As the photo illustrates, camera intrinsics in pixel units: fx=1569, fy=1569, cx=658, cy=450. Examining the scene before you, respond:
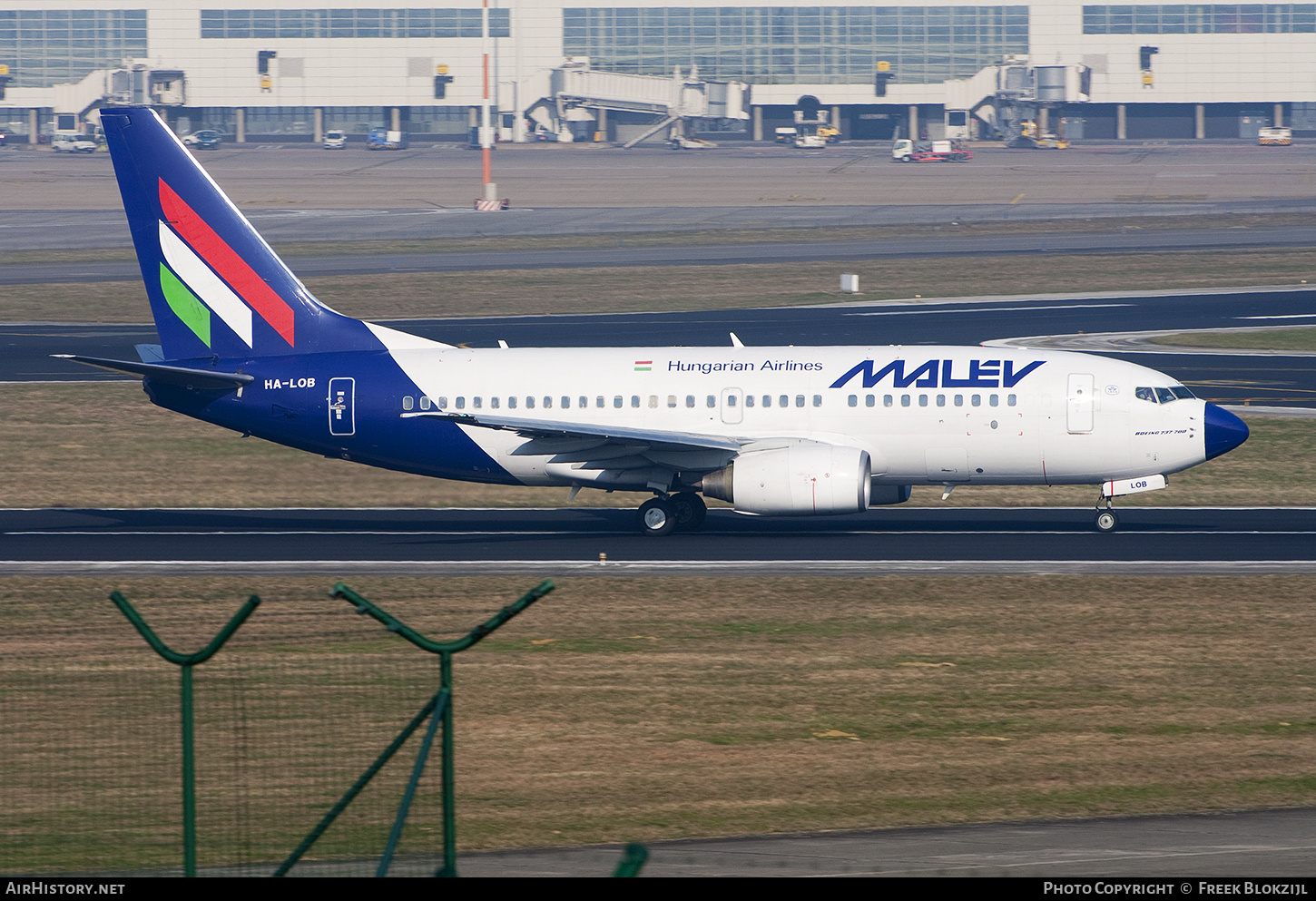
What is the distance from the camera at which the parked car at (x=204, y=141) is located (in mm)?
181250

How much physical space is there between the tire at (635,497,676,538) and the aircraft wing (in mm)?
1219

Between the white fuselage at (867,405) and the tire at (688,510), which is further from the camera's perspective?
the tire at (688,510)

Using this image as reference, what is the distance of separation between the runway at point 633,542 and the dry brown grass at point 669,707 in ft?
5.63

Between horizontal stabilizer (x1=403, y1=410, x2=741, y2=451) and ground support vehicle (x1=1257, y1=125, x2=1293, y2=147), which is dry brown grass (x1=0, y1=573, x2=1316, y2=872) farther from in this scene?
ground support vehicle (x1=1257, y1=125, x2=1293, y2=147)

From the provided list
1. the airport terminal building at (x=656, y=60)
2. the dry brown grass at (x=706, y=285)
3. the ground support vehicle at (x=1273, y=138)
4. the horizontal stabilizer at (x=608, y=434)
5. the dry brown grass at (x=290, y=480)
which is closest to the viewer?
the horizontal stabilizer at (x=608, y=434)

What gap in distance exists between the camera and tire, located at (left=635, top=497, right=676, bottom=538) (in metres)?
38.5

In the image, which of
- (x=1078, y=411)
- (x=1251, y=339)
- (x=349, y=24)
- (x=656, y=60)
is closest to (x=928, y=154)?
(x=656, y=60)

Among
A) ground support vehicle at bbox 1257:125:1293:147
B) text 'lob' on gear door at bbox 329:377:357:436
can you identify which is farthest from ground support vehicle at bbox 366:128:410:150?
text 'lob' on gear door at bbox 329:377:357:436

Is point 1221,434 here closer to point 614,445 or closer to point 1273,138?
point 614,445

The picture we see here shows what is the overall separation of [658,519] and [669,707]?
15200mm

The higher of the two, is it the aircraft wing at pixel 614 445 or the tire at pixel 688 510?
the aircraft wing at pixel 614 445

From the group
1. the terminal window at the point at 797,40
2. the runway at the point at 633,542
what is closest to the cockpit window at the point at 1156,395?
the runway at the point at 633,542

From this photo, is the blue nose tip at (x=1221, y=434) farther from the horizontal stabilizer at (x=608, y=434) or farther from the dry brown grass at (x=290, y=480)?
the horizontal stabilizer at (x=608, y=434)
